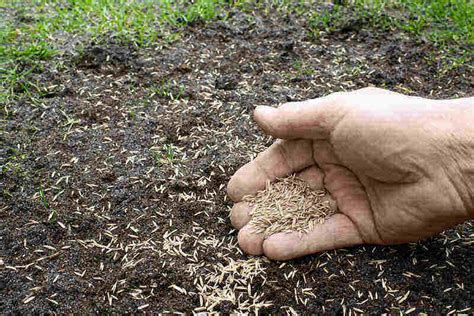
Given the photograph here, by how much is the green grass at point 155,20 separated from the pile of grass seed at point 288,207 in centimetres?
245

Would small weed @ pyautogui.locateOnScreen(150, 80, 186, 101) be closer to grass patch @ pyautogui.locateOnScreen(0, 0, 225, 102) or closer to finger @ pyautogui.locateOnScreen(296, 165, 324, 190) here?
grass patch @ pyautogui.locateOnScreen(0, 0, 225, 102)

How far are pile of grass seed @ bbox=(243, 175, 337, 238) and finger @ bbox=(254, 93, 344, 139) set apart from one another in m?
0.35

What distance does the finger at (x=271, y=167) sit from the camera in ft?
11.0

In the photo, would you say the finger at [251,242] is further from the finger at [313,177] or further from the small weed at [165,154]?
the small weed at [165,154]

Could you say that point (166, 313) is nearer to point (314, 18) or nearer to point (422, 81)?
point (422, 81)

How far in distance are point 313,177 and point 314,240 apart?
48 cm

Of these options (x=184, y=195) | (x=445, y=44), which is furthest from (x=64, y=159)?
(x=445, y=44)

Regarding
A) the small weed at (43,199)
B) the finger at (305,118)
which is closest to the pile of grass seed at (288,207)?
the finger at (305,118)

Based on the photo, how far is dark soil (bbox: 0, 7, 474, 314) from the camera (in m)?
2.91

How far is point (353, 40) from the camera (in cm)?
537

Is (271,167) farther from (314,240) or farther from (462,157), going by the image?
(462,157)

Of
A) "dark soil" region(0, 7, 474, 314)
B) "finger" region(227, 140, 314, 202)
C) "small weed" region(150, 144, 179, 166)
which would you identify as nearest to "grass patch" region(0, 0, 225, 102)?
"dark soil" region(0, 7, 474, 314)

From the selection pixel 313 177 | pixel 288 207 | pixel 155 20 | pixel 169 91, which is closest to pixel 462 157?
pixel 313 177

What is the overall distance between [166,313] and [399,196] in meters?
1.47
